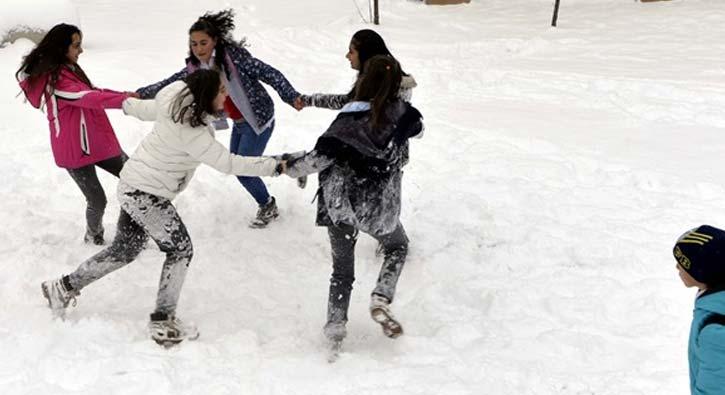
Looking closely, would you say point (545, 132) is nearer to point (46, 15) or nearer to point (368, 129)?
point (368, 129)

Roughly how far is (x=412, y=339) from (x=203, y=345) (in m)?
1.32

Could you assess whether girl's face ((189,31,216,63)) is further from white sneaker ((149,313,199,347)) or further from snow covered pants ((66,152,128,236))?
white sneaker ((149,313,199,347))

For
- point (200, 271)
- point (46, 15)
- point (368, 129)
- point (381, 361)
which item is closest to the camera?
point (368, 129)

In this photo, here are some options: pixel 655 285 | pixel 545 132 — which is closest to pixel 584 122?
pixel 545 132

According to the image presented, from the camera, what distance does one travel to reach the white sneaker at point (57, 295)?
14.1 ft

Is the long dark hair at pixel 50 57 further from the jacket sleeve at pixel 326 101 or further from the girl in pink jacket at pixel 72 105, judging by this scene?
the jacket sleeve at pixel 326 101

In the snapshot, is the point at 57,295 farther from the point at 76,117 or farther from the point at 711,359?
the point at 711,359

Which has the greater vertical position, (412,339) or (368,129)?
(368,129)

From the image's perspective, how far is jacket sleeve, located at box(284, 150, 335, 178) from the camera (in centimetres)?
375

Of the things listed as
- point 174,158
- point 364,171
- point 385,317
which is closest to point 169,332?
point 174,158

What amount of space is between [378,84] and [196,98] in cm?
102

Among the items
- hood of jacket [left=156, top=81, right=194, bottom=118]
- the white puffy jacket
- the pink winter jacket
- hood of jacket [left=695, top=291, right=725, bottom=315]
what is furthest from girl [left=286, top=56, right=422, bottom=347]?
hood of jacket [left=695, top=291, right=725, bottom=315]

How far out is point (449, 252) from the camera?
5391 mm

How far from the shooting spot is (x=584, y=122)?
318 inches
